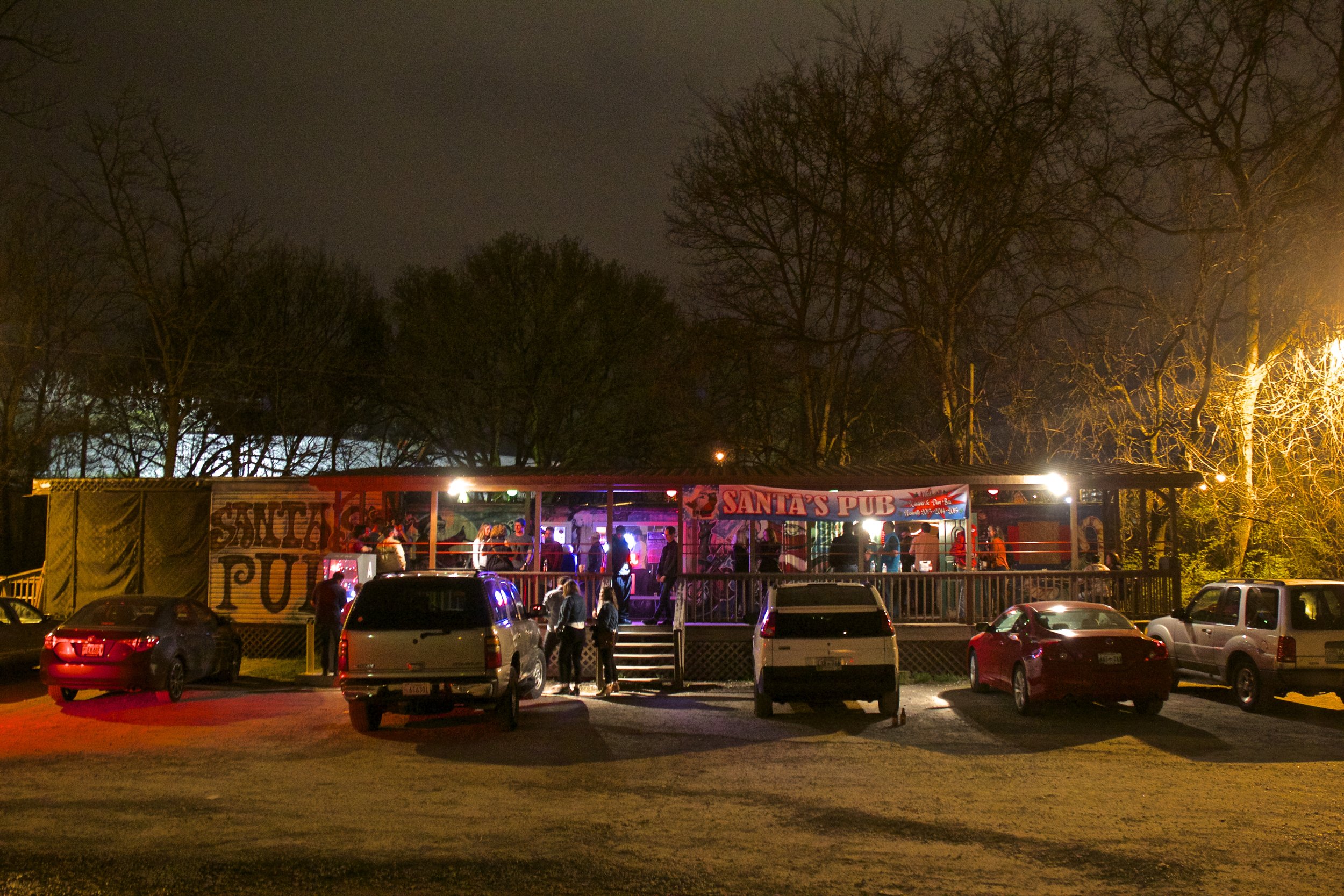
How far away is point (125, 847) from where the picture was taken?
6.67 meters

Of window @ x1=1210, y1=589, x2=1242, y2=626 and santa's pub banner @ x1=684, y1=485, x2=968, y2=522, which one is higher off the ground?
santa's pub banner @ x1=684, y1=485, x2=968, y2=522

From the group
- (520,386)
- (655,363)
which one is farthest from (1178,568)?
(520,386)

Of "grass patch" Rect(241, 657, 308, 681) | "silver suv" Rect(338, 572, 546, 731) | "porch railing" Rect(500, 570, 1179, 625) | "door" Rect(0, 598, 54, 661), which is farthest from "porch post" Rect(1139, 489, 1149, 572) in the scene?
"door" Rect(0, 598, 54, 661)

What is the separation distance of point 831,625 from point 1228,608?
208 inches

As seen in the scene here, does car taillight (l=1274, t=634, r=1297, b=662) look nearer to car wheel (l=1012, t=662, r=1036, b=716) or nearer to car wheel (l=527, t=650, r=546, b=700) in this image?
car wheel (l=1012, t=662, r=1036, b=716)

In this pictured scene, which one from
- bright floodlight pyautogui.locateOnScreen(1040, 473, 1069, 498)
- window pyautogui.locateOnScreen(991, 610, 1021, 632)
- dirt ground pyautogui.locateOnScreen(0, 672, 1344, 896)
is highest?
bright floodlight pyautogui.locateOnScreen(1040, 473, 1069, 498)

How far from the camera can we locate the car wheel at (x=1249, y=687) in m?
12.5

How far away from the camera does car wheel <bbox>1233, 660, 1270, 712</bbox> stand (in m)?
12.5

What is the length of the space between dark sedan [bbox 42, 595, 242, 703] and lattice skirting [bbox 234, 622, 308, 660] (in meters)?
3.52

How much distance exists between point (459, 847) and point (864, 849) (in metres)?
2.56

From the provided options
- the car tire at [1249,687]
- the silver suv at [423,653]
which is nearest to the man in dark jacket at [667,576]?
the silver suv at [423,653]

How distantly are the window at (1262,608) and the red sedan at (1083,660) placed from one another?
147 centimetres

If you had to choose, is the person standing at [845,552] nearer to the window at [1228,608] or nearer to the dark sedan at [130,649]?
the window at [1228,608]

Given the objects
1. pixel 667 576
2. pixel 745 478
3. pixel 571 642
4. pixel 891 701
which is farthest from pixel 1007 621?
pixel 571 642
